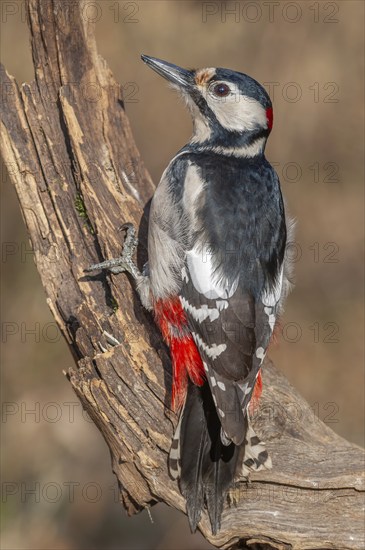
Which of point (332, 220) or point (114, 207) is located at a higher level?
point (114, 207)

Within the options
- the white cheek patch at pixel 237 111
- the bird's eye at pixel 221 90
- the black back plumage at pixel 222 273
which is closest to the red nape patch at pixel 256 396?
the black back plumage at pixel 222 273

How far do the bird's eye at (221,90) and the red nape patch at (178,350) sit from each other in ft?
4.05

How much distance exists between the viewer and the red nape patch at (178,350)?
4.07 meters

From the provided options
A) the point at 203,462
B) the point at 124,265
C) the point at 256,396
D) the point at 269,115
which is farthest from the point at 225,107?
the point at 203,462

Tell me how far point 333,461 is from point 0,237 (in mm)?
3476

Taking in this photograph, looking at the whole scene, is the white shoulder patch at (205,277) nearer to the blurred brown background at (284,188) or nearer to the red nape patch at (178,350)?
the red nape patch at (178,350)

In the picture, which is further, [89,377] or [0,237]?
[0,237]

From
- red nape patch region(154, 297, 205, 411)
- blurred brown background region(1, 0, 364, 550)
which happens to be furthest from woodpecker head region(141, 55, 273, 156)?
blurred brown background region(1, 0, 364, 550)

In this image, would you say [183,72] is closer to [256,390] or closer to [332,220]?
[256,390]

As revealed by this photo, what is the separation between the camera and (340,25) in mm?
7336

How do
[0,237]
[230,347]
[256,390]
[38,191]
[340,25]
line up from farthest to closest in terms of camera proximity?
[340,25] → [0,237] → [38,191] → [256,390] → [230,347]

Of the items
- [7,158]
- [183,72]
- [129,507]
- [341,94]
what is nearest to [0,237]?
[7,158]

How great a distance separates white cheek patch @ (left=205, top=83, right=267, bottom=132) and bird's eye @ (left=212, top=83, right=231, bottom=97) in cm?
2

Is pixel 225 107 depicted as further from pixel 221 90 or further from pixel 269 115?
pixel 269 115
